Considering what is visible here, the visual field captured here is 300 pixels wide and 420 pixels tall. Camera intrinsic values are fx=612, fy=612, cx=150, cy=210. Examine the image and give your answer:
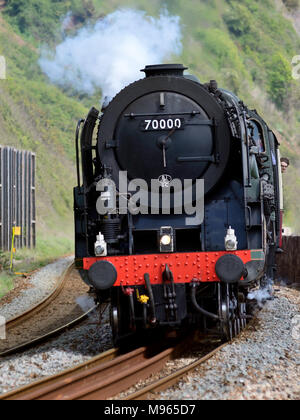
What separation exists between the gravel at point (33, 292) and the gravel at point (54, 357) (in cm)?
274

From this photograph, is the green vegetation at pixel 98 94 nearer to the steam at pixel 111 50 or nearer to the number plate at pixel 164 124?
the steam at pixel 111 50

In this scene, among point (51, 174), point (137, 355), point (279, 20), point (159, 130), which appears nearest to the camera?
point (137, 355)

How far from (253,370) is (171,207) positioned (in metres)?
2.38

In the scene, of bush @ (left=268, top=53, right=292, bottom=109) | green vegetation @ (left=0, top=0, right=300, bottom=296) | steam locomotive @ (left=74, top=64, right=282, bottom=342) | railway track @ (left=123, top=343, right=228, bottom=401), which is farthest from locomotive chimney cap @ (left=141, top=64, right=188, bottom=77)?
bush @ (left=268, top=53, right=292, bottom=109)

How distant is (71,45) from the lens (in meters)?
41.0

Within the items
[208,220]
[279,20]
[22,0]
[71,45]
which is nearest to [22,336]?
[208,220]

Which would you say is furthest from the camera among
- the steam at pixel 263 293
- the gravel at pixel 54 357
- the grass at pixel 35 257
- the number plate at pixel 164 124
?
the grass at pixel 35 257

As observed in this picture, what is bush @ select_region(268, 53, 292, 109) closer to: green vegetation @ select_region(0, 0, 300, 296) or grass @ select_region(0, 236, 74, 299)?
green vegetation @ select_region(0, 0, 300, 296)

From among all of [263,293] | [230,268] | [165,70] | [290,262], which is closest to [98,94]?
[290,262]

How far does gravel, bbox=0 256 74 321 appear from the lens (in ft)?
40.8

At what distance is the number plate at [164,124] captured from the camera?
7812 mm

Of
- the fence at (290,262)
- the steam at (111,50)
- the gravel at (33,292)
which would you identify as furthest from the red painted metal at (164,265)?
the steam at (111,50)
